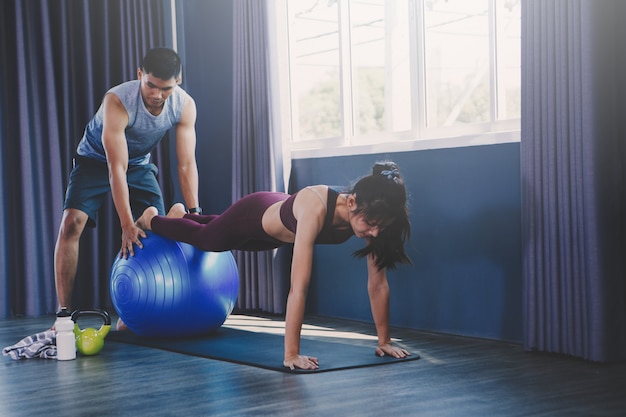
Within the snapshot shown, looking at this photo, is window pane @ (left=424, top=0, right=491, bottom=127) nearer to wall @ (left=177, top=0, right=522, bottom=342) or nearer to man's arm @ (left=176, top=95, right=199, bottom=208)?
wall @ (left=177, top=0, right=522, bottom=342)

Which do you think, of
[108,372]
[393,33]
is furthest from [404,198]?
[393,33]

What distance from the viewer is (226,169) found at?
5406mm

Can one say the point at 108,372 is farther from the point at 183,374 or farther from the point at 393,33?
the point at 393,33

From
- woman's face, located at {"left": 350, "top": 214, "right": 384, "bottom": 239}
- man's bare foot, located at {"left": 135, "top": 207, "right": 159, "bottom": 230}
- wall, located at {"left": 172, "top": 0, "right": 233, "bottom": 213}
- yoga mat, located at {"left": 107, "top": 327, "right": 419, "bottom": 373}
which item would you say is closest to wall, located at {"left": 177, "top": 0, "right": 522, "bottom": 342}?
yoga mat, located at {"left": 107, "top": 327, "right": 419, "bottom": 373}

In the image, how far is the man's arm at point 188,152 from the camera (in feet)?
13.7

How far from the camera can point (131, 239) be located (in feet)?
12.3

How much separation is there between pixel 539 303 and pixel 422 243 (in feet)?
2.72

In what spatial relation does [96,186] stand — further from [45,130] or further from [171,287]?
[45,130]

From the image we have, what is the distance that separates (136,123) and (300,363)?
1.54 m

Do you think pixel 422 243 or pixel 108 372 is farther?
pixel 422 243

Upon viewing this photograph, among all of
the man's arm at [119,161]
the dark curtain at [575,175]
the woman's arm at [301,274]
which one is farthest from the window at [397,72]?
the man's arm at [119,161]

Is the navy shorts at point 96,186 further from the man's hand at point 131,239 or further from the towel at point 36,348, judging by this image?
the towel at point 36,348

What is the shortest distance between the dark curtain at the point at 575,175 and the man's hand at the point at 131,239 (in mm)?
1727

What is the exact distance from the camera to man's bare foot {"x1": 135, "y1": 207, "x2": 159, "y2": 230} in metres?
3.90
